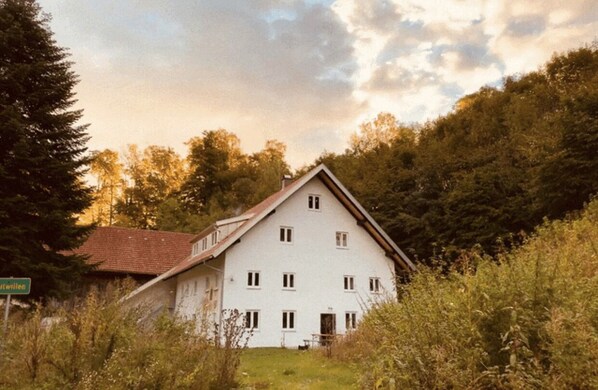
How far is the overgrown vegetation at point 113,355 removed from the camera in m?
6.66

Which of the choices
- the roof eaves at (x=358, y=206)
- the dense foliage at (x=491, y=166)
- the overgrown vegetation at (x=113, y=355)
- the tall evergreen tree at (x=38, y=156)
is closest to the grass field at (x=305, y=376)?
the overgrown vegetation at (x=113, y=355)

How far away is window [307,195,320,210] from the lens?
28.0 m

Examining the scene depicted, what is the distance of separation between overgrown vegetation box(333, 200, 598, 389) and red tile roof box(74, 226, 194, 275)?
30.8 m

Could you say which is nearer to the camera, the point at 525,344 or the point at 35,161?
the point at 525,344

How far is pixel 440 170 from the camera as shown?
139 ft

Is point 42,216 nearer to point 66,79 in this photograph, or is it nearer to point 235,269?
point 66,79

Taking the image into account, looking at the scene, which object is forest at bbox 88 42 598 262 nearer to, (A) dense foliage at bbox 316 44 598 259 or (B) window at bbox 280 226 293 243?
(A) dense foliage at bbox 316 44 598 259

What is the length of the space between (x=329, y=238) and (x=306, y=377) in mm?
17106

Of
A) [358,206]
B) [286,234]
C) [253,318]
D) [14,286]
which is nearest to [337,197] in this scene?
[358,206]

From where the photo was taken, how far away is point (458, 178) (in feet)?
132

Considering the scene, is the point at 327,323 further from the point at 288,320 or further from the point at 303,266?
the point at 303,266

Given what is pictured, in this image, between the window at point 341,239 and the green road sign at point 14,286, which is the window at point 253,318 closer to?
the window at point 341,239

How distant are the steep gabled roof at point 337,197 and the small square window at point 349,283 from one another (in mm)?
2903

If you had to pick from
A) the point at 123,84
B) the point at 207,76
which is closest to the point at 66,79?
the point at 123,84
